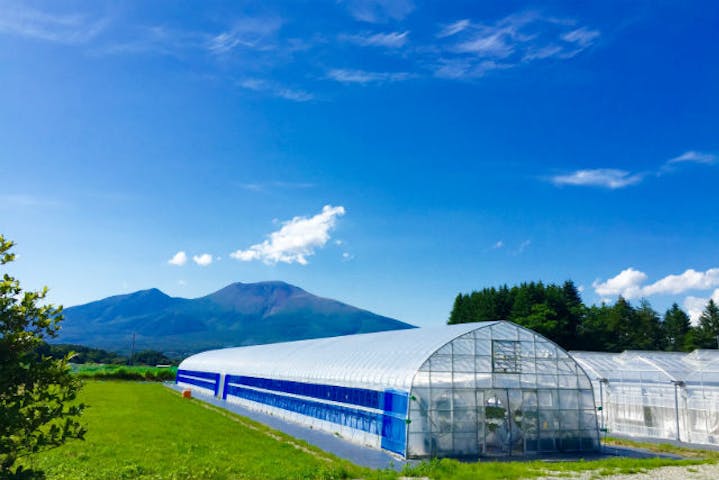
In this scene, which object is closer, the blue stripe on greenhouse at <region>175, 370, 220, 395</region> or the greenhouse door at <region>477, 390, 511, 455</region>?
the greenhouse door at <region>477, 390, 511, 455</region>

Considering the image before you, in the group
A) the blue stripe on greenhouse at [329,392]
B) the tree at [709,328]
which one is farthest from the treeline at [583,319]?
the blue stripe on greenhouse at [329,392]

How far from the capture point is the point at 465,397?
76.7ft

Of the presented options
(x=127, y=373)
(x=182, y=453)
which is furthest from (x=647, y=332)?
(x=182, y=453)

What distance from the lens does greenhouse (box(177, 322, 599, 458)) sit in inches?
891

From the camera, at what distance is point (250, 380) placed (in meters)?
45.7

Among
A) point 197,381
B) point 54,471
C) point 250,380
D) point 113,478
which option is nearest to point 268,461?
point 113,478

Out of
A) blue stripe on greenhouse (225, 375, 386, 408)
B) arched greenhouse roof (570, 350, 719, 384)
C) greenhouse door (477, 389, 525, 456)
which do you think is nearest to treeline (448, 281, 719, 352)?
arched greenhouse roof (570, 350, 719, 384)

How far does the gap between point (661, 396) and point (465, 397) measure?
15.8 meters

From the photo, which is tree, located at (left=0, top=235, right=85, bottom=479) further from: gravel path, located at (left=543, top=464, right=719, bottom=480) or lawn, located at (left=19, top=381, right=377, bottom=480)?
gravel path, located at (left=543, top=464, right=719, bottom=480)

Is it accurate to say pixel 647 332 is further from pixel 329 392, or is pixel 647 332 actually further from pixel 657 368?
pixel 329 392

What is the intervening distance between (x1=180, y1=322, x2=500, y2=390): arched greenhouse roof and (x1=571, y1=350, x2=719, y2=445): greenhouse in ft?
36.4

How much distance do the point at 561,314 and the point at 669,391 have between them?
51.5m

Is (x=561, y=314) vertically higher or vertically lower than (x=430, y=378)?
higher

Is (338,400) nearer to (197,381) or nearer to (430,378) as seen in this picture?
(430,378)
